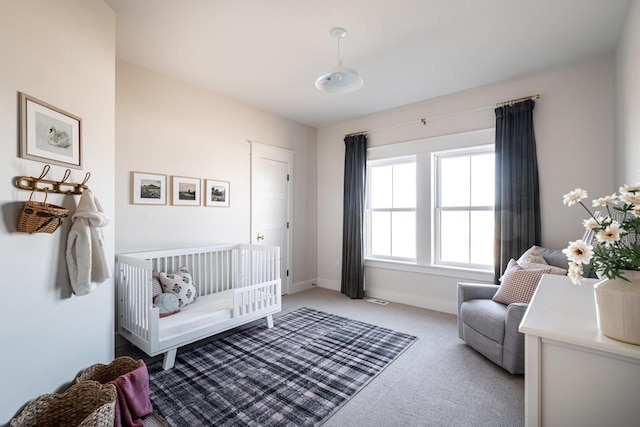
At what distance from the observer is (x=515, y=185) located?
3.05 m

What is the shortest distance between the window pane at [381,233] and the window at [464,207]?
70 cm

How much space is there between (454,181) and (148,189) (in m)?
3.53

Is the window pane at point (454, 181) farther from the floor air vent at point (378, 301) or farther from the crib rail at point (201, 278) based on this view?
the crib rail at point (201, 278)

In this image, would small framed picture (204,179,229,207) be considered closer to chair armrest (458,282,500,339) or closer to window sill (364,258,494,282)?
window sill (364,258,494,282)

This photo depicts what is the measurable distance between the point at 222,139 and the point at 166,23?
149 cm

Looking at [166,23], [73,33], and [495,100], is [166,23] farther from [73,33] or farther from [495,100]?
[495,100]

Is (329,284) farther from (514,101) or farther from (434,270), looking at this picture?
(514,101)

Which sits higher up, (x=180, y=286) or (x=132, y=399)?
(x=180, y=286)

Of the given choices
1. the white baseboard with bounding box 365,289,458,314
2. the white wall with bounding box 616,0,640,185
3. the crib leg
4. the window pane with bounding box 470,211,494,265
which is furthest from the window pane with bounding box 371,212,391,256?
the crib leg

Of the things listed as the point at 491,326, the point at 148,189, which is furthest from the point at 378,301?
the point at 148,189

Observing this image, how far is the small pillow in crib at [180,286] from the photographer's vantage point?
2.68 metres

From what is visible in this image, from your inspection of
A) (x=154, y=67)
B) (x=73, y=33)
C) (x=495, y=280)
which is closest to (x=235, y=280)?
(x=154, y=67)

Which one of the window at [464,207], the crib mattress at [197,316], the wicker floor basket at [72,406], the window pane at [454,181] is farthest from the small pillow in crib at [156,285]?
the window pane at [454,181]

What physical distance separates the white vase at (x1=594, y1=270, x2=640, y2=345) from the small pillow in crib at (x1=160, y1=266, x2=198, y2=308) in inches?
113
